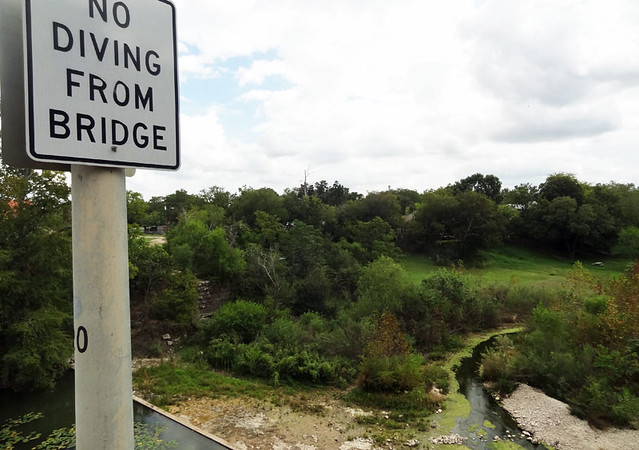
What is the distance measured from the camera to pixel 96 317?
1098mm

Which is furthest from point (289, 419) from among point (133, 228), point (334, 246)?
point (334, 246)

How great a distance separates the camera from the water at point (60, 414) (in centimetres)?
666

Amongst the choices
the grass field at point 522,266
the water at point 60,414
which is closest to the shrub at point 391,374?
the water at point 60,414

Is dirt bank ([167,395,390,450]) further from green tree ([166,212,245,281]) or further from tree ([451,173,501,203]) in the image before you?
tree ([451,173,501,203])

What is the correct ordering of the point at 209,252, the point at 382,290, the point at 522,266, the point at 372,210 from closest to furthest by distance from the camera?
the point at 382,290 → the point at 209,252 → the point at 522,266 → the point at 372,210

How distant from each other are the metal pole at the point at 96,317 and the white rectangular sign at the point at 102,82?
0.10m

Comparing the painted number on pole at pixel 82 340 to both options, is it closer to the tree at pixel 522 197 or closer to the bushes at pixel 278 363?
the bushes at pixel 278 363

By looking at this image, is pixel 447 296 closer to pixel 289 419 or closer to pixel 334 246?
pixel 334 246

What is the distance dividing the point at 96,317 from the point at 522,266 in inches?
1097

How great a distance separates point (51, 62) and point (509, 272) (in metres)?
25.7

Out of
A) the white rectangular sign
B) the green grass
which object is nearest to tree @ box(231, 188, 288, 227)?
the green grass

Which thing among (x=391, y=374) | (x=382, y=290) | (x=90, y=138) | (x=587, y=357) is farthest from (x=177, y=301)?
(x=90, y=138)

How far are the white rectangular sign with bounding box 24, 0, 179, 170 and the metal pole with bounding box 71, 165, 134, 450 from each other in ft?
0.33

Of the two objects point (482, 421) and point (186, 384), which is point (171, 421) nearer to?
point (186, 384)
